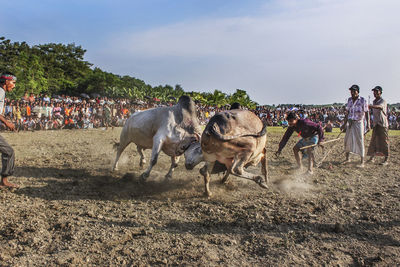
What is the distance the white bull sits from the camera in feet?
17.7

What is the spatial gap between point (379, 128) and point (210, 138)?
625cm

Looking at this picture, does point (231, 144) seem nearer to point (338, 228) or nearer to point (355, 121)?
point (338, 228)

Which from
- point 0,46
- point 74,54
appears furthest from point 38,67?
point 74,54

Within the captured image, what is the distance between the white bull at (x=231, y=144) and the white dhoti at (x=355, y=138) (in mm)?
4055

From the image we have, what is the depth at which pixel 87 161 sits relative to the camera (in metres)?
9.00

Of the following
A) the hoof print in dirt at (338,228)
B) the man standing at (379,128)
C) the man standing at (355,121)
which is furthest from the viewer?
the man standing at (379,128)

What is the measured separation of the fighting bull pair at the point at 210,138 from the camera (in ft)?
17.9

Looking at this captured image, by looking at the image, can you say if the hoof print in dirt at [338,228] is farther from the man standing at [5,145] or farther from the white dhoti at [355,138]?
the man standing at [5,145]

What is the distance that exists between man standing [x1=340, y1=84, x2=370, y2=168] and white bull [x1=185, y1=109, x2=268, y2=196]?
3933 millimetres

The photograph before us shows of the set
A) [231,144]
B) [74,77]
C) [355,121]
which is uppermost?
[74,77]

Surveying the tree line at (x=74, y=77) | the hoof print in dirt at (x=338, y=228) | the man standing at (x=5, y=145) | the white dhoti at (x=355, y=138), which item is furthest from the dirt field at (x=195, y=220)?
the tree line at (x=74, y=77)

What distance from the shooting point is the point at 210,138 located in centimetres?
537

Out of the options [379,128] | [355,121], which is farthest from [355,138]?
[379,128]

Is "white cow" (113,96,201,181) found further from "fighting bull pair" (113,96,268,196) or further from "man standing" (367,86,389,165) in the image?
"man standing" (367,86,389,165)
